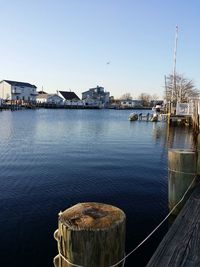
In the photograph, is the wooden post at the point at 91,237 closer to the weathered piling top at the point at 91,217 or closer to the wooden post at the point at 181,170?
the weathered piling top at the point at 91,217

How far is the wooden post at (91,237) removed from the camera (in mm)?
3289

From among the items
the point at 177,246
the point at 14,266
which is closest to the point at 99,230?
the point at 177,246

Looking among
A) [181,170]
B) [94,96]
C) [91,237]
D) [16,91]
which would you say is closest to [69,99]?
[94,96]

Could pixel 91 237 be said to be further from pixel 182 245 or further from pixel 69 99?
pixel 69 99

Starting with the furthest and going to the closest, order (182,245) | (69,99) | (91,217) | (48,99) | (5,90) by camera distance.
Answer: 1. (69,99)
2. (48,99)
3. (5,90)
4. (182,245)
5. (91,217)

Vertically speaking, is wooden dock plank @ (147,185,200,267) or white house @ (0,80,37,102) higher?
white house @ (0,80,37,102)

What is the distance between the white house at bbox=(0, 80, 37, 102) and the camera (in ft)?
468

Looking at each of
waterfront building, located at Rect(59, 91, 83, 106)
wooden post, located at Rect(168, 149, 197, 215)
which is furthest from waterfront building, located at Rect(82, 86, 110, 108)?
wooden post, located at Rect(168, 149, 197, 215)

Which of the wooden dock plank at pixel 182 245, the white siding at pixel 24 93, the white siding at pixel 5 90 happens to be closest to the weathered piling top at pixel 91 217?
the wooden dock plank at pixel 182 245

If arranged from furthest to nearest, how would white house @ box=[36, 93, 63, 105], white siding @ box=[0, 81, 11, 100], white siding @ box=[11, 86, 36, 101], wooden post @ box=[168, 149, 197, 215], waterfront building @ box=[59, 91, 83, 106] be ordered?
waterfront building @ box=[59, 91, 83, 106], white house @ box=[36, 93, 63, 105], white siding @ box=[11, 86, 36, 101], white siding @ box=[0, 81, 11, 100], wooden post @ box=[168, 149, 197, 215]

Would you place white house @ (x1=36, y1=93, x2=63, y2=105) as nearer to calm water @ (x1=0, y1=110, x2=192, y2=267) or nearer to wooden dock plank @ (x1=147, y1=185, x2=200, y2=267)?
calm water @ (x1=0, y1=110, x2=192, y2=267)

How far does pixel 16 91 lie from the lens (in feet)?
474

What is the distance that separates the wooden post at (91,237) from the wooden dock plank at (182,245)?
1091 millimetres

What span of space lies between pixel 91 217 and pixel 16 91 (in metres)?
148
